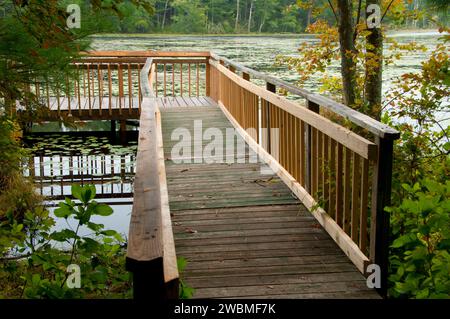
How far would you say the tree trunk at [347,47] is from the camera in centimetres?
744

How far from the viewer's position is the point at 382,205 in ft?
11.3

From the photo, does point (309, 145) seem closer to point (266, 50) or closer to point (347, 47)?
point (347, 47)

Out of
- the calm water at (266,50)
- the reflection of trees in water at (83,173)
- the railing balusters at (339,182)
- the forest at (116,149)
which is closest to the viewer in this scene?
the forest at (116,149)

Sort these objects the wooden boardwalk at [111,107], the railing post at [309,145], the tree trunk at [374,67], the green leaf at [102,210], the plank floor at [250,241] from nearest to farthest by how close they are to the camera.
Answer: the green leaf at [102,210], the plank floor at [250,241], the railing post at [309,145], the tree trunk at [374,67], the wooden boardwalk at [111,107]

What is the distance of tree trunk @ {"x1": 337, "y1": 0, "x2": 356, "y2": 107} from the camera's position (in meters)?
7.44

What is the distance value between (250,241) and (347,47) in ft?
13.1

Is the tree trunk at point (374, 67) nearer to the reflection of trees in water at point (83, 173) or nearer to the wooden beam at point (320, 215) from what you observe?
the wooden beam at point (320, 215)

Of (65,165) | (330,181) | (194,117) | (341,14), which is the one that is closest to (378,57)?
(341,14)

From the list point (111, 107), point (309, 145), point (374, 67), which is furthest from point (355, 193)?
point (111, 107)

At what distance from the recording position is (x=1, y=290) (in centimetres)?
507

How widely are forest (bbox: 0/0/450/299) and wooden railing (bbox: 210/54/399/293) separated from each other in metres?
0.05

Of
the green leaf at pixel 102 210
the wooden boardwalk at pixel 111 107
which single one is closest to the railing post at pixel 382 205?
the green leaf at pixel 102 210

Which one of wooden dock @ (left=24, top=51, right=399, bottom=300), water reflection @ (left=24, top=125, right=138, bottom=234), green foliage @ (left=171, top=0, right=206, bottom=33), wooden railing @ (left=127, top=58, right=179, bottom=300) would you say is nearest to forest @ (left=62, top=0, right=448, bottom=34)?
green foliage @ (left=171, top=0, right=206, bottom=33)
